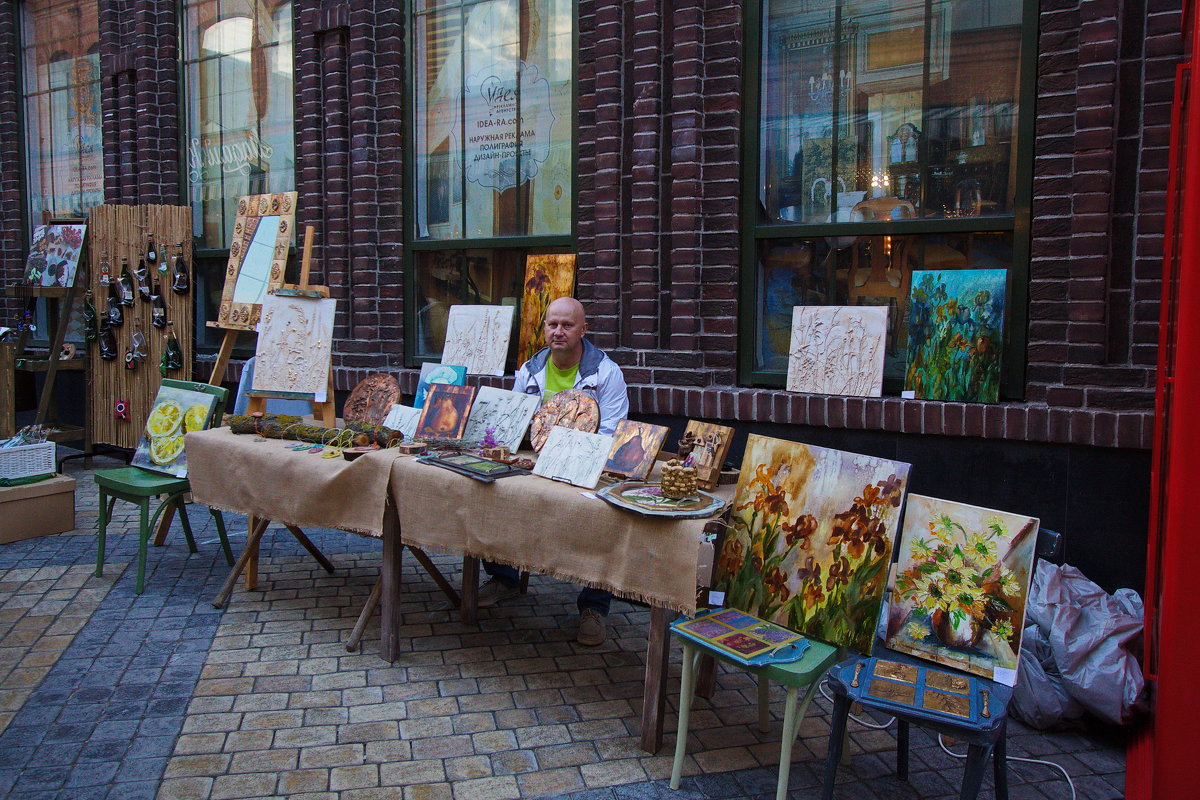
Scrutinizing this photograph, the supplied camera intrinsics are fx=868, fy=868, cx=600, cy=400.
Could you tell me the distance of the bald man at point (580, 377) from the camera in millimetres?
4283

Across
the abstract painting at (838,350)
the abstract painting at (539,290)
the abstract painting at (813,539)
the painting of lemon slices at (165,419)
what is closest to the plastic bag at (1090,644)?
the abstract painting at (813,539)

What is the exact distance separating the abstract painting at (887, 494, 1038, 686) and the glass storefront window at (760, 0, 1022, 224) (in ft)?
7.43

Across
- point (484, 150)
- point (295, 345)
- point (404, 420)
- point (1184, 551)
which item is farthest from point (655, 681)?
point (484, 150)

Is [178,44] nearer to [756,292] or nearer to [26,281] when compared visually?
[26,281]

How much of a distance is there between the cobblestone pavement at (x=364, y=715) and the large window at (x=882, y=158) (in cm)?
209

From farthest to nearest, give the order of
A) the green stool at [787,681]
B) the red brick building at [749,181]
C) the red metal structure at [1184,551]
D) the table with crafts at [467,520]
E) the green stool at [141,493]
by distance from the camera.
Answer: the green stool at [141,493], the red brick building at [749,181], the table with crafts at [467,520], the green stool at [787,681], the red metal structure at [1184,551]

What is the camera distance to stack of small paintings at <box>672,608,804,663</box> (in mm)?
2891

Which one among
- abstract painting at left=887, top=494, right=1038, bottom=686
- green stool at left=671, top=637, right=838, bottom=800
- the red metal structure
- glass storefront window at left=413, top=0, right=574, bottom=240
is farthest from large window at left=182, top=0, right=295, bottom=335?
the red metal structure

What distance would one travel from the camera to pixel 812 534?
3.20 metres

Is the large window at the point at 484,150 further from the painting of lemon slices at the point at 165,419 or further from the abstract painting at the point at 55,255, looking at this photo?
the abstract painting at the point at 55,255

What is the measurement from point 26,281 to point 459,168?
14.5 ft

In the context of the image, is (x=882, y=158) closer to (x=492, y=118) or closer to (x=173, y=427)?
(x=492, y=118)

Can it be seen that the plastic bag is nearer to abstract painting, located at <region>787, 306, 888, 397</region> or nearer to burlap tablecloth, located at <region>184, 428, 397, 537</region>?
abstract painting, located at <region>787, 306, 888, 397</region>

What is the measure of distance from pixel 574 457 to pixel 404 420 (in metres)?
1.21
